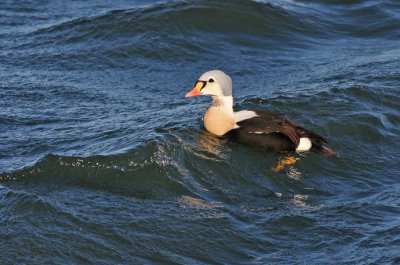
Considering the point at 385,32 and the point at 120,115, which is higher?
the point at 385,32

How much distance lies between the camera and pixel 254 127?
779 cm

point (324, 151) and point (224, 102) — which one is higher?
point (224, 102)

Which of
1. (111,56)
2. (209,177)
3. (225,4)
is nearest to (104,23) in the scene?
(111,56)

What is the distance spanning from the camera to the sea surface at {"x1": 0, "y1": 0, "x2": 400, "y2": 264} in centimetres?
585

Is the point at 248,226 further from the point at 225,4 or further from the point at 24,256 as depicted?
the point at 225,4

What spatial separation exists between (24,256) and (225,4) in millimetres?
9423

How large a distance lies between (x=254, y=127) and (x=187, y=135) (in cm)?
96

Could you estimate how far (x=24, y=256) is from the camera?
5512mm

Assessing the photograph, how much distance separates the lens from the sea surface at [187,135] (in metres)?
5.85

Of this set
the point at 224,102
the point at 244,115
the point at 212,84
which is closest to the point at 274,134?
the point at 244,115

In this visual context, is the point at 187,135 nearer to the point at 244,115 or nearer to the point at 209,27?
the point at 244,115

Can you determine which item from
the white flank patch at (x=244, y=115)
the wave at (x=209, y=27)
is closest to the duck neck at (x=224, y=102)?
the white flank patch at (x=244, y=115)

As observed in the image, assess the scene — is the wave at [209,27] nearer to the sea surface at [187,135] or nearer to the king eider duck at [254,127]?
the sea surface at [187,135]

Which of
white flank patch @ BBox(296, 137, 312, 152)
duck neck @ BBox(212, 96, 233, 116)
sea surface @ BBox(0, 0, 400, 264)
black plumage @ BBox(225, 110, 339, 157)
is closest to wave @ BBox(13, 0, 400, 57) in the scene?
sea surface @ BBox(0, 0, 400, 264)
